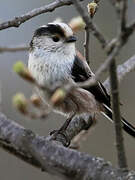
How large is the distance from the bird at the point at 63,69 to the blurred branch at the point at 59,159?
1.32m

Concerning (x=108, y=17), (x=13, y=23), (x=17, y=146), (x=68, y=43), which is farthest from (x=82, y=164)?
(x=108, y=17)

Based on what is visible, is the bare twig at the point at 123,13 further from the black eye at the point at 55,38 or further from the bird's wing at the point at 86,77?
the bird's wing at the point at 86,77

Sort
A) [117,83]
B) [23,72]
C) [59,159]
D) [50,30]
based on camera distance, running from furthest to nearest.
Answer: [50,30]
[59,159]
[117,83]
[23,72]

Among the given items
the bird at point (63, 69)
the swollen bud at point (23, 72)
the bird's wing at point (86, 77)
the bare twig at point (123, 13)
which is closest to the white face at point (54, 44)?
the bird at point (63, 69)

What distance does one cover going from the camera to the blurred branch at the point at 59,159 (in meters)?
2.12

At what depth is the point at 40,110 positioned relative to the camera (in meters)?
1.95

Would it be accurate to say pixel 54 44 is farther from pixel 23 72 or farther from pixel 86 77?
pixel 23 72

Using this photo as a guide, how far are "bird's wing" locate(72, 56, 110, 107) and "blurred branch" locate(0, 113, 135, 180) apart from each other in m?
1.56

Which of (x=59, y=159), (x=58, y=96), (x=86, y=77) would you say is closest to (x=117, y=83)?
(x=58, y=96)

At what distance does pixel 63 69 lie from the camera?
3.69 m

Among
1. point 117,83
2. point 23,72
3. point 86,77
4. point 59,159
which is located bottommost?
point 59,159

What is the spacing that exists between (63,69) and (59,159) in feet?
5.21

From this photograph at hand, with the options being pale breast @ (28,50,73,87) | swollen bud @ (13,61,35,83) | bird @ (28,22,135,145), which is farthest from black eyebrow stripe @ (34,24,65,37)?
swollen bud @ (13,61,35,83)

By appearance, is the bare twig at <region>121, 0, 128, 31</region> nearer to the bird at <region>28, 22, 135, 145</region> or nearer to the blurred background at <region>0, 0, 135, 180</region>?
the bird at <region>28, 22, 135, 145</region>
